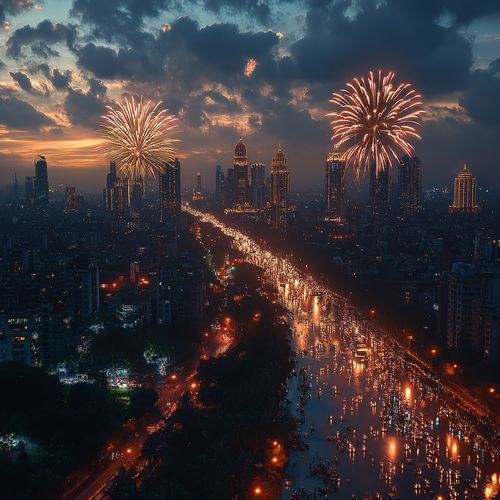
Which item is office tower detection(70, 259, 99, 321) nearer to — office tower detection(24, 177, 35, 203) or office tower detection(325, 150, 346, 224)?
office tower detection(325, 150, 346, 224)

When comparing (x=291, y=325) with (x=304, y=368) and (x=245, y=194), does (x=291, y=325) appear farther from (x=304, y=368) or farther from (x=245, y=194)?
(x=245, y=194)

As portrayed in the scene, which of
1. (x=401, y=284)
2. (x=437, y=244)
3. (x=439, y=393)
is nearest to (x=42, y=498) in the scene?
(x=439, y=393)

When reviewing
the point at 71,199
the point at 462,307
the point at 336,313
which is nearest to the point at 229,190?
the point at 71,199

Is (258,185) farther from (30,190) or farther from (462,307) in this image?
(462,307)

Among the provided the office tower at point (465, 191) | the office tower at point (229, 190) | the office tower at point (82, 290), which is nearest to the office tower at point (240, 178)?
the office tower at point (229, 190)

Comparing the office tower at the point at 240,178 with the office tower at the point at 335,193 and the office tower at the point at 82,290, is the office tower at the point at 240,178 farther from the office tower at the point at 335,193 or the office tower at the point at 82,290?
the office tower at the point at 82,290

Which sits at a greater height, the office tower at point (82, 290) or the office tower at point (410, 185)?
the office tower at point (410, 185)
